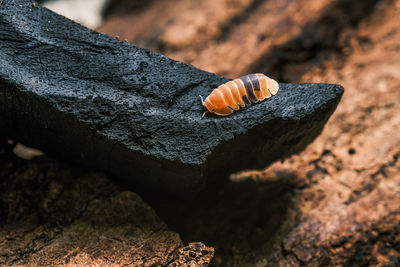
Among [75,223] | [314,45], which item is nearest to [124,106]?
[75,223]

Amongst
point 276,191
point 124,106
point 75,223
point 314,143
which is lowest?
point 75,223

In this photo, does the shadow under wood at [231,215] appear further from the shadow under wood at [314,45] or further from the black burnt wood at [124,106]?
the shadow under wood at [314,45]

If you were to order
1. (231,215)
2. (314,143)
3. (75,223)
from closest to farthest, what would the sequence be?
(75,223) → (231,215) → (314,143)

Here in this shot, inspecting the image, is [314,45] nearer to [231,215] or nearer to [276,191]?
[276,191]

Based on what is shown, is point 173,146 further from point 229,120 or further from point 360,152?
point 360,152

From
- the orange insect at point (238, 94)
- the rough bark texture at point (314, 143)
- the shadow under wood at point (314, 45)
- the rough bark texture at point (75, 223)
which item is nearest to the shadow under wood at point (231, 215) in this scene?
the rough bark texture at point (314, 143)

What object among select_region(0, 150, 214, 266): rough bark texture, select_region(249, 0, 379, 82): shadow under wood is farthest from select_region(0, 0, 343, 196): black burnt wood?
select_region(249, 0, 379, 82): shadow under wood

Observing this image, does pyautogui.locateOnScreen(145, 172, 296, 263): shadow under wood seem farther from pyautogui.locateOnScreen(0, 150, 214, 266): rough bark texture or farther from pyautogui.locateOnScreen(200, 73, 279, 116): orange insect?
pyautogui.locateOnScreen(200, 73, 279, 116): orange insect

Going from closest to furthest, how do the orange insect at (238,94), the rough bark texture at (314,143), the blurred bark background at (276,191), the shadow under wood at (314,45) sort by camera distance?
the orange insect at (238,94)
the blurred bark background at (276,191)
the rough bark texture at (314,143)
the shadow under wood at (314,45)
